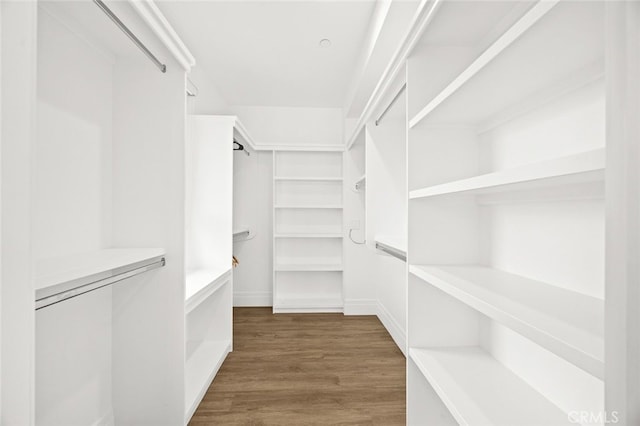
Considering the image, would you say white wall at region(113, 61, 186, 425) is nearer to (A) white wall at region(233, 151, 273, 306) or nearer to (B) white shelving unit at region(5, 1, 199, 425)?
(B) white shelving unit at region(5, 1, 199, 425)

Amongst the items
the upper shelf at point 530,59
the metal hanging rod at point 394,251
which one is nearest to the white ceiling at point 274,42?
the upper shelf at point 530,59

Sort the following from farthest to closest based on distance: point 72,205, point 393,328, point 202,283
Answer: point 393,328 → point 202,283 → point 72,205

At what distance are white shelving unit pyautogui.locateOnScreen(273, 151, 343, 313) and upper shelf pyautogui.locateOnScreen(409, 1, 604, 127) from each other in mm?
2932

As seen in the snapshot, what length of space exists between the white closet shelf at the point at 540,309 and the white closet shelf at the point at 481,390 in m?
0.34

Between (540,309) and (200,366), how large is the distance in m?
2.26

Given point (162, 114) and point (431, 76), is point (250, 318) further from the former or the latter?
point (431, 76)

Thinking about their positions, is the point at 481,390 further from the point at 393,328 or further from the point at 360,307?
the point at 360,307

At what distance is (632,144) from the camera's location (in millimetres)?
499

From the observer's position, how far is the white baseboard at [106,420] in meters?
1.68

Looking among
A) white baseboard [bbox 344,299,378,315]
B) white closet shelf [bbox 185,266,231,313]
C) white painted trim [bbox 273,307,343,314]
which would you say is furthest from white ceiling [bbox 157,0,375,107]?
white painted trim [bbox 273,307,343,314]

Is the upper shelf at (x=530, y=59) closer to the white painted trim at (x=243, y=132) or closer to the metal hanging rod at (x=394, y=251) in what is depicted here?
the metal hanging rod at (x=394, y=251)

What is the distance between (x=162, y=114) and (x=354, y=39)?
1.67 m

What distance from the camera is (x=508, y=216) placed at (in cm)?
128

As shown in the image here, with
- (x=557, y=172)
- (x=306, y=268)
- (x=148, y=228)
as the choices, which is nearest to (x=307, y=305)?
(x=306, y=268)
